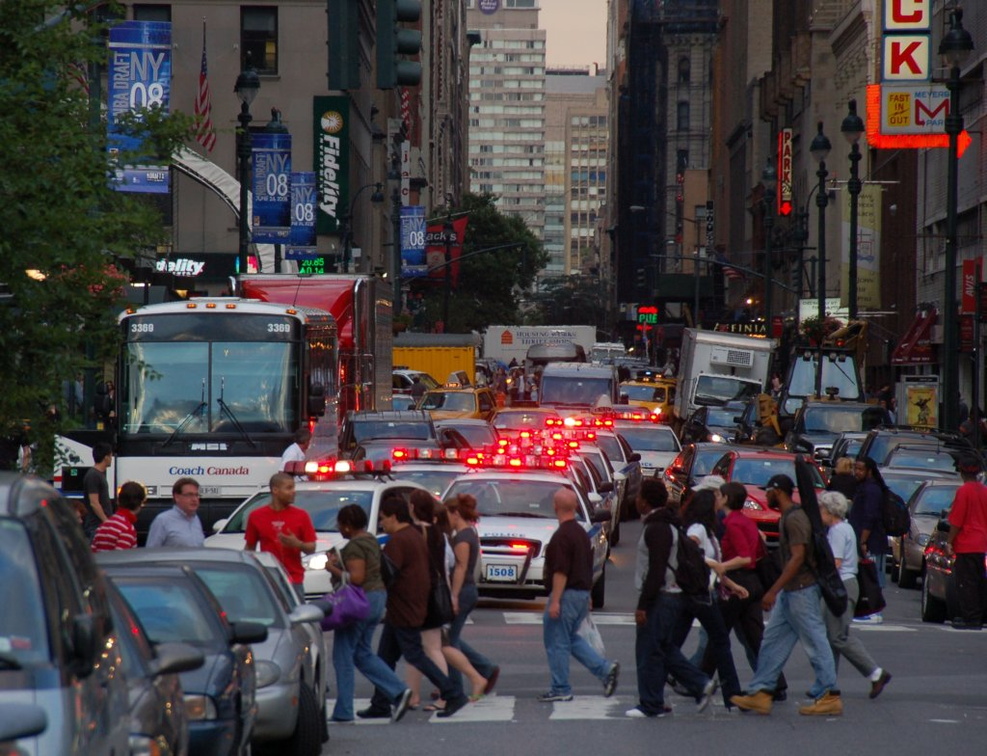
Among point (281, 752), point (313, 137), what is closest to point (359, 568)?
point (281, 752)

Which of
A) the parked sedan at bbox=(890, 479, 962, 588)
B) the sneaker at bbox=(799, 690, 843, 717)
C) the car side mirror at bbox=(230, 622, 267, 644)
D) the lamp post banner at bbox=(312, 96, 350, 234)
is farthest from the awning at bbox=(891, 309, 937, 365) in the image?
the car side mirror at bbox=(230, 622, 267, 644)

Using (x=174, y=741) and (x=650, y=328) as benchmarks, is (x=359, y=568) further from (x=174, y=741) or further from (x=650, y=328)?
(x=650, y=328)

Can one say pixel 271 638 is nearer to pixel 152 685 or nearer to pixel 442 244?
pixel 152 685

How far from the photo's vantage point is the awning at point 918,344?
54062 millimetres

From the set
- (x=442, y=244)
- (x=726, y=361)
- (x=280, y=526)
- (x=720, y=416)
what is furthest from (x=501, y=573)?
(x=442, y=244)

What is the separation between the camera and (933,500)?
24.9 meters

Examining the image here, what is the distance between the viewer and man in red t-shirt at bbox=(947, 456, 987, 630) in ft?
64.8

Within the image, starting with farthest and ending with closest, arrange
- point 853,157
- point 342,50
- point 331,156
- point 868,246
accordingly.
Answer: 1. point 868,246
2. point 331,156
3. point 853,157
4. point 342,50

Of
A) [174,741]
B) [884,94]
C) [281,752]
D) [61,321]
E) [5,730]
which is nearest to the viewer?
[5,730]

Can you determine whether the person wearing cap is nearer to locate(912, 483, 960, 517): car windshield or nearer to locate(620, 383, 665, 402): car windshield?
locate(912, 483, 960, 517): car windshield

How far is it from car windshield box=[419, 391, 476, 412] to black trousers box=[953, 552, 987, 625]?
2230 cm

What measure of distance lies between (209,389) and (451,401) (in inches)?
731

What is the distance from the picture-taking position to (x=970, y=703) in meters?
14.6

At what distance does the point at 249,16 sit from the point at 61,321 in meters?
48.9
